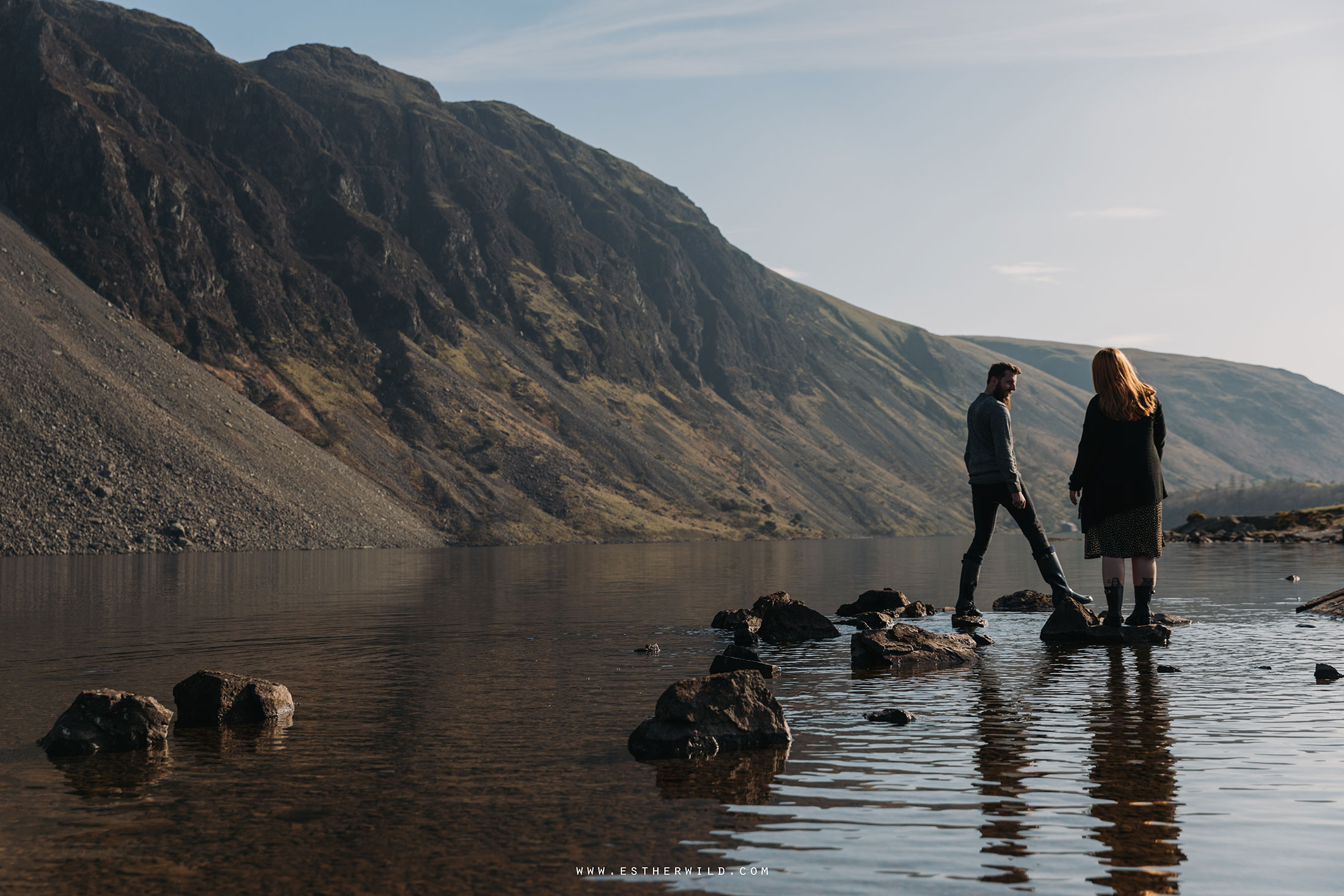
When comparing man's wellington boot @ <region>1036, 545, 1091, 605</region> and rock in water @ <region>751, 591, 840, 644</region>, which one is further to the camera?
rock in water @ <region>751, 591, 840, 644</region>

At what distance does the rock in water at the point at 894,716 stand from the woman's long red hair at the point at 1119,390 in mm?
6601

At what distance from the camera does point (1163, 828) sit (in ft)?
21.3

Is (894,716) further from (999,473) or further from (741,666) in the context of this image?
(999,473)

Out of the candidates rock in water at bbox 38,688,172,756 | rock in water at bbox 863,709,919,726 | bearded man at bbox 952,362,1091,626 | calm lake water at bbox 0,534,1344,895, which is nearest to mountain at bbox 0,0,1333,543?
bearded man at bbox 952,362,1091,626

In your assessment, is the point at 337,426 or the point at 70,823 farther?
the point at 337,426

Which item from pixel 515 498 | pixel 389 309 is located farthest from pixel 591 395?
pixel 515 498

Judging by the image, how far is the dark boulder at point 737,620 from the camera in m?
19.2

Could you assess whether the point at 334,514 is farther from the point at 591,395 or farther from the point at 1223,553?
the point at 591,395

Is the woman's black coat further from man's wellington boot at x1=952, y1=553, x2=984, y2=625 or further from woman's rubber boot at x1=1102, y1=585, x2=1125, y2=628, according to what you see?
man's wellington boot at x1=952, y1=553, x2=984, y2=625

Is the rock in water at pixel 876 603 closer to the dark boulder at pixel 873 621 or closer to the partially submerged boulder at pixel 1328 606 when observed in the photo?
the dark boulder at pixel 873 621

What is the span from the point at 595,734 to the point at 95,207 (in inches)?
6079

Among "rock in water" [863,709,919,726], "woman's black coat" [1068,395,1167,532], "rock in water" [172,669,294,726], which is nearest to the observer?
"rock in water" [863,709,919,726]

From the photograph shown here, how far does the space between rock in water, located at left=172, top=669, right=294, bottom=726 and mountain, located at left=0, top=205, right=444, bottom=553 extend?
244 ft

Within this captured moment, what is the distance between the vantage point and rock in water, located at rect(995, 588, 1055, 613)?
22922mm
